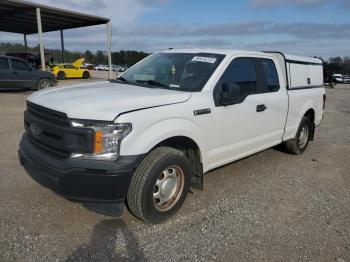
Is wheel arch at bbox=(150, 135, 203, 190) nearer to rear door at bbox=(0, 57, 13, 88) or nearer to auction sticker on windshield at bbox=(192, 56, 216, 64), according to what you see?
auction sticker on windshield at bbox=(192, 56, 216, 64)

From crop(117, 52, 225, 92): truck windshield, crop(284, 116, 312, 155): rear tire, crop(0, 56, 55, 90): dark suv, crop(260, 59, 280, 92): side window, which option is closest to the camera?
crop(117, 52, 225, 92): truck windshield

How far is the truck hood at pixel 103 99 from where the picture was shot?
10.5 ft

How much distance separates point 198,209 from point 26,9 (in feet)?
69.7

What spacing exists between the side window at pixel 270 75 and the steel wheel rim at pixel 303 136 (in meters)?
1.63

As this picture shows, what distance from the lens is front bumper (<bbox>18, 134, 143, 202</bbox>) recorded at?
3186mm

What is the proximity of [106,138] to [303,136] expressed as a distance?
15.8 feet

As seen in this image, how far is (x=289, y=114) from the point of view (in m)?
5.82

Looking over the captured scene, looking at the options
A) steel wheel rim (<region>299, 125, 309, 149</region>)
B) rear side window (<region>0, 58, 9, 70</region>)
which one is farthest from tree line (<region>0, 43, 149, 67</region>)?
steel wheel rim (<region>299, 125, 309, 149</region>)

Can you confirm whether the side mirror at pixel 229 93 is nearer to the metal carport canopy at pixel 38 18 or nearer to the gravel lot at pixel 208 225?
the gravel lot at pixel 208 225

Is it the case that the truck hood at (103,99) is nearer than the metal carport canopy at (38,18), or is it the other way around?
the truck hood at (103,99)

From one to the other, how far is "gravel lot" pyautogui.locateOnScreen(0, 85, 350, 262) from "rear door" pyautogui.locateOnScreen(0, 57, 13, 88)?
10351 millimetres

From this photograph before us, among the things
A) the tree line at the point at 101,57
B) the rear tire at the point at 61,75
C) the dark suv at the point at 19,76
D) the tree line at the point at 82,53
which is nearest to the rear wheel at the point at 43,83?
the dark suv at the point at 19,76

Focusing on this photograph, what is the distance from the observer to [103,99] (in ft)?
11.2

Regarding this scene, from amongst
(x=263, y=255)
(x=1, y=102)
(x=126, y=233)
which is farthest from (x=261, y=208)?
(x=1, y=102)
